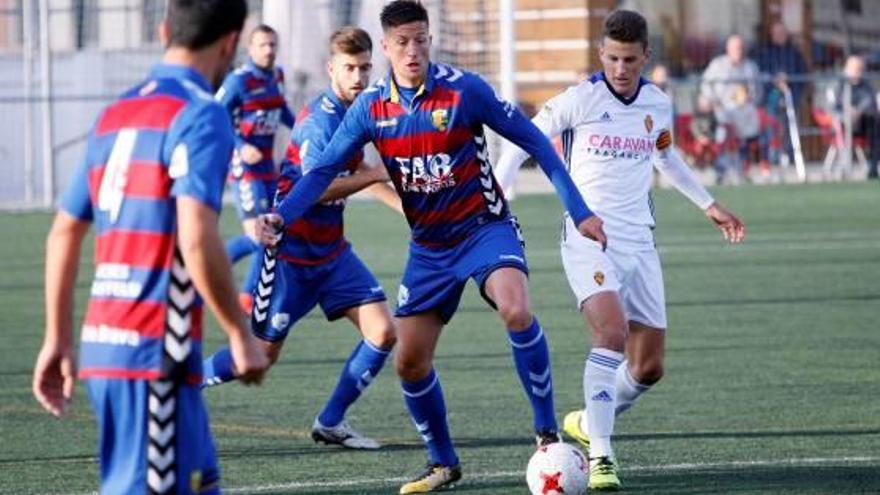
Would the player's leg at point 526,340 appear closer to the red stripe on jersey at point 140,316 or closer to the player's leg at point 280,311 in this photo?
the player's leg at point 280,311

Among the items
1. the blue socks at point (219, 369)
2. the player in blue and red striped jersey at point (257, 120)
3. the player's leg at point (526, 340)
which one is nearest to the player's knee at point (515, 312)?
the player's leg at point (526, 340)

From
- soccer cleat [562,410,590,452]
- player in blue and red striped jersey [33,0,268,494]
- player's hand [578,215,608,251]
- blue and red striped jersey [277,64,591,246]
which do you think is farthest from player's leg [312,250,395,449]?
player in blue and red striped jersey [33,0,268,494]

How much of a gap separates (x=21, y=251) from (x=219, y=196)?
1634 centimetres

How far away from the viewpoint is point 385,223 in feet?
78.0

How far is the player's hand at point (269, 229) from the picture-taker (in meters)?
7.23

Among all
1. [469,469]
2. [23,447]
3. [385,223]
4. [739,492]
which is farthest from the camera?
[385,223]

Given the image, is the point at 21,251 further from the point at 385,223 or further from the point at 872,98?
the point at 872,98

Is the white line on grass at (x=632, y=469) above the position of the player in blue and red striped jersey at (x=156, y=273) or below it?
below

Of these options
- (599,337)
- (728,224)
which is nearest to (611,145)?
(728,224)

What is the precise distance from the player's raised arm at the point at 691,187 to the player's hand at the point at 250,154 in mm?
7258

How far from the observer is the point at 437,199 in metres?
8.34

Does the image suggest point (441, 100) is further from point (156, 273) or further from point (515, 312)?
point (156, 273)

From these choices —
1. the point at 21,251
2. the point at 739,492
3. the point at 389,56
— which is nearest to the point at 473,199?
the point at 389,56

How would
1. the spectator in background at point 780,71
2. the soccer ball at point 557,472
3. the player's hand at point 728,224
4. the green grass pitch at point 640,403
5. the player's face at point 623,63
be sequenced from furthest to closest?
the spectator in background at point 780,71 → the player's hand at point 728,224 → the player's face at point 623,63 → the green grass pitch at point 640,403 → the soccer ball at point 557,472
